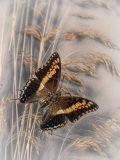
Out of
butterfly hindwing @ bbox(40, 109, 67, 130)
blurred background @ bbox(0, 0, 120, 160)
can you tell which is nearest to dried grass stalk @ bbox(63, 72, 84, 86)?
blurred background @ bbox(0, 0, 120, 160)

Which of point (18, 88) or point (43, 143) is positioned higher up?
point (18, 88)

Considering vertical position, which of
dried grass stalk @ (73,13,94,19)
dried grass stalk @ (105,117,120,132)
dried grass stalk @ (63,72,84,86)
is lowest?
dried grass stalk @ (105,117,120,132)

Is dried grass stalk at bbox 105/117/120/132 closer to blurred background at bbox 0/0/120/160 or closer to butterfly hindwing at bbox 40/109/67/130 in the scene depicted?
blurred background at bbox 0/0/120/160

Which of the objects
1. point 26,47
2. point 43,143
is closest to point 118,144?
point 43,143

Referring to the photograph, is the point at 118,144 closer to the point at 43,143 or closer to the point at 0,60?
the point at 43,143

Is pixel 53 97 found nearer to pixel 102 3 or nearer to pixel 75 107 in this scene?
pixel 75 107

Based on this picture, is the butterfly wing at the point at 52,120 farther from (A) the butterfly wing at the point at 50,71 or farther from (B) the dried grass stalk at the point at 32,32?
(B) the dried grass stalk at the point at 32,32

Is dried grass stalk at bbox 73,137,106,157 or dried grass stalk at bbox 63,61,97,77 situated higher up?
dried grass stalk at bbox 63,61,97,77

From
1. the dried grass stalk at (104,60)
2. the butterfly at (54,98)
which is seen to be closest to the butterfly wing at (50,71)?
the butterfly at (54,98)
